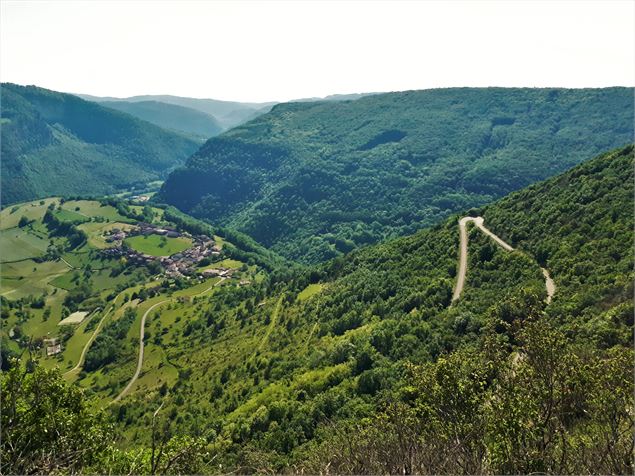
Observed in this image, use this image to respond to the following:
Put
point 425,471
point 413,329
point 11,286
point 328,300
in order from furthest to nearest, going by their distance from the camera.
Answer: point 11,286 → point 328,300 → point 413,329 → point 425,471

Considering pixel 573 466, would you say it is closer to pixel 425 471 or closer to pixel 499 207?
pixel 425 471

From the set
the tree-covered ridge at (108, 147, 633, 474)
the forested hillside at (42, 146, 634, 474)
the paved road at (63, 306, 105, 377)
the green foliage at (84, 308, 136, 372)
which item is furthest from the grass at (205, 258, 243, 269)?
the forested hillside at (42, 146, 634, 474)

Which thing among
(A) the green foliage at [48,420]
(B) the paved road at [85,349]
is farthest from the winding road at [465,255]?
(B) the paved road at [85,349]

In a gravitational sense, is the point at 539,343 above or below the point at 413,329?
above

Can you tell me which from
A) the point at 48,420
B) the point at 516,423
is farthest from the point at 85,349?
→ the point at 516,423

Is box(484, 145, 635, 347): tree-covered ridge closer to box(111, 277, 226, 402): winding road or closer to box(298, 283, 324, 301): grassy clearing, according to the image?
box(298, 283, 324, 301): grassy clearing

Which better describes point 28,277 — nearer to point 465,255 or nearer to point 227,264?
point 227,264

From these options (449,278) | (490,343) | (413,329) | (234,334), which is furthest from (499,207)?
(490,343)
